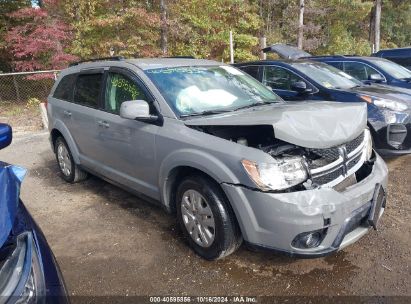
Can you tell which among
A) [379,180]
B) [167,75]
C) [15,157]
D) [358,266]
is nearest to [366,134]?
[379,180]

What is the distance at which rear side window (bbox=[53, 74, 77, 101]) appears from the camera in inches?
200

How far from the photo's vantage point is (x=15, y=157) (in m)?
7.32

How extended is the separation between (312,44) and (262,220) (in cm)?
2291

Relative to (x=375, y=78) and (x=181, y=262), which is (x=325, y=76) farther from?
(x=181, y=262)

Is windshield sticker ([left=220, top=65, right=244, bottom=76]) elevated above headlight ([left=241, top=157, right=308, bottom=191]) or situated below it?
above

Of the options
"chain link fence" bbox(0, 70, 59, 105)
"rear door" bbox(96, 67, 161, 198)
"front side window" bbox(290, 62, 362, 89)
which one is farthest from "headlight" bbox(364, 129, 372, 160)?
"chain link fence" bbox(0, 70, 59, 105)

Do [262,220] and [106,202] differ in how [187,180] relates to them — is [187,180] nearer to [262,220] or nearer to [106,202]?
[262,220]

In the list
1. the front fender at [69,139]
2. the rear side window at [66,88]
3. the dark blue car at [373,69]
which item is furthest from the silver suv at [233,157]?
the dark blue car at [373,69]

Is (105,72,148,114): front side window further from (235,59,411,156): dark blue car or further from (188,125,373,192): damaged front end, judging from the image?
(235,59,411,156): dark blue car

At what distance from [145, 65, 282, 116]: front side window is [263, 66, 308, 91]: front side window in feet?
8.11

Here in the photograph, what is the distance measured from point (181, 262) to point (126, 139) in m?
1.39

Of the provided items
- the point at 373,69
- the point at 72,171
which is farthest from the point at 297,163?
the point at 373,69

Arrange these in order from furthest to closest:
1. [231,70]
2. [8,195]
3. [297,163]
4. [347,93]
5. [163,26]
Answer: [163,26] → [347,93] → [231,70] → [297,163] → [8,195]

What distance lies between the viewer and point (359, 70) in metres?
8.20
